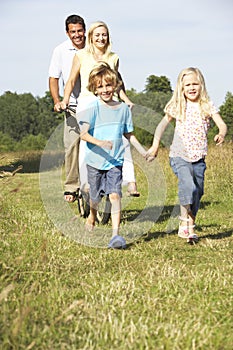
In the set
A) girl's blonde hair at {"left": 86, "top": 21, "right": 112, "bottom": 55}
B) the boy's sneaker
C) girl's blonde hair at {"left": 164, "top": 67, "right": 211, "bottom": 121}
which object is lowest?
the boy's sneaker

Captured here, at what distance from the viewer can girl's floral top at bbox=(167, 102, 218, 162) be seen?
21.7 ft

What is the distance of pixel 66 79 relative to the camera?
8.52m

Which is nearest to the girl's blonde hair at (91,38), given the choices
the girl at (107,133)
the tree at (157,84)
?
the girl at (107,133)

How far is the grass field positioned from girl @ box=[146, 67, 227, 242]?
543 millimetres

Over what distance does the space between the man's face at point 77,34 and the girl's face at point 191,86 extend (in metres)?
2.16

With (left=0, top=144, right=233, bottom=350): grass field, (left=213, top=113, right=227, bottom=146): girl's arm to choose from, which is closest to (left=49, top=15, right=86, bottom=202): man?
(left=0, top=144, right=233, bottom=350): grass field

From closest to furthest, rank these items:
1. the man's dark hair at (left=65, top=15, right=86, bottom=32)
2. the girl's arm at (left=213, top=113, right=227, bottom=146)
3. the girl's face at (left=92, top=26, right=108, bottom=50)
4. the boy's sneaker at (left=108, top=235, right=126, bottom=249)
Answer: the boy's sneaker at (left=108, top=235, right=126, bottom=249) → the girl's arm at (left=213, top=113, right=227, bottom=146) → the girl's face at (left=92, top=26, right=108, bottom=50) → the man's dark hair at (left=65, top=15, right=86, bottom=32)

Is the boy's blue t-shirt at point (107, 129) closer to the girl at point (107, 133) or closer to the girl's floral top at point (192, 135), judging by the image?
the girl at point (107, 133)

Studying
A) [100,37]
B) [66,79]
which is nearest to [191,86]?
[100,37]

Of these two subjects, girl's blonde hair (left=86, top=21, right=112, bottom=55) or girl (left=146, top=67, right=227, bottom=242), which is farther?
girl's blonde hair (left=86, top=21, right=112, bottom=55)

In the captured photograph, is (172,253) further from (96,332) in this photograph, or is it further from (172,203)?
(172,203)

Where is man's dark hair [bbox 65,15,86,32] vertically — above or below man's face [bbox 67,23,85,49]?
above

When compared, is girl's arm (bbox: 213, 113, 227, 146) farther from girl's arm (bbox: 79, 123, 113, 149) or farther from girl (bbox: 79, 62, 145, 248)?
girl's arm (bbox: 79, 123, 113, 149)

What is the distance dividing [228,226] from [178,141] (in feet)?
5.09
